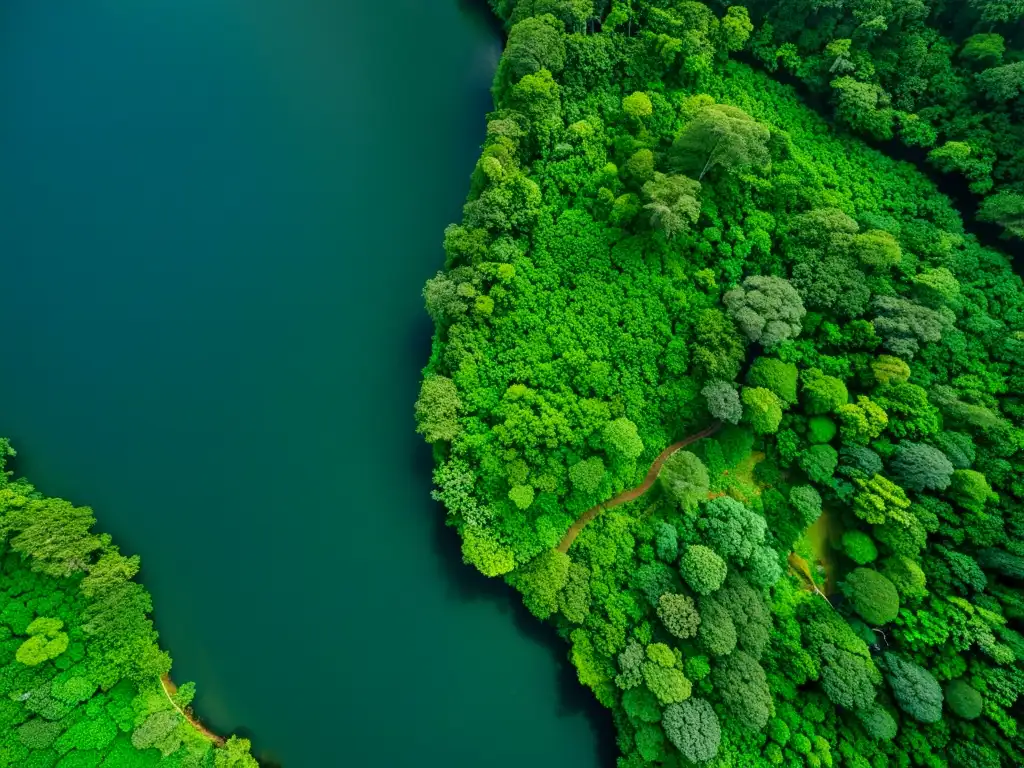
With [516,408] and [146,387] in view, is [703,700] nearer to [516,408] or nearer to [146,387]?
[516,408]

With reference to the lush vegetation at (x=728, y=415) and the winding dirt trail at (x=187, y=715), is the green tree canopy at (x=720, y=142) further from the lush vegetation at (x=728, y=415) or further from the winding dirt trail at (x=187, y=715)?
the winding dirt trail at (x=187, y=715)

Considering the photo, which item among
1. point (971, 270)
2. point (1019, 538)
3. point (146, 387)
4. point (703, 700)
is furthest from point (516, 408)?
point (971, 270)

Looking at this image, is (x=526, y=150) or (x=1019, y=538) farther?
(x=526, y=150)

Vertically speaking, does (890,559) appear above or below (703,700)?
above

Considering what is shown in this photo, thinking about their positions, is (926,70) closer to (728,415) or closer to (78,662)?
(728,415)

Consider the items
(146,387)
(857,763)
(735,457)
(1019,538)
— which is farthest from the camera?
(146,387)

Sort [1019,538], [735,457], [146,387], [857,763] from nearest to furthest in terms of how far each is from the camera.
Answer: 1. [857,763]
2. [1019,538]
3. [735,457]
4. [146,387]
